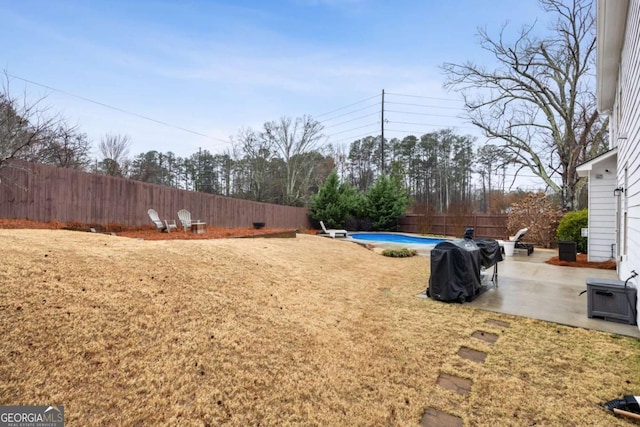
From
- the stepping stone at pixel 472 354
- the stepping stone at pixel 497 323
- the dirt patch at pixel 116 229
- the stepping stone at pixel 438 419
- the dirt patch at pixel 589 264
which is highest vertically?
the dirt patch at pixel 116 229

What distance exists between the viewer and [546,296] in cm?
470

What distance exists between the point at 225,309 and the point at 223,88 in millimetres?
12387

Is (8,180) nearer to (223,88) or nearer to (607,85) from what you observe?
(223,88)

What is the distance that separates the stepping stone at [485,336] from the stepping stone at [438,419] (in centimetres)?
146

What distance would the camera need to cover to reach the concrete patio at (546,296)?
3.62m

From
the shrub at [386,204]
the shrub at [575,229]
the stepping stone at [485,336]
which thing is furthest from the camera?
the shrub at [386,204]

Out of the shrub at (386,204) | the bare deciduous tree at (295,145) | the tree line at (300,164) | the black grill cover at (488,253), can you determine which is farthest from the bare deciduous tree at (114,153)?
the black grill cover at (488,253)

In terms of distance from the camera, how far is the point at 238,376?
2.22 metres

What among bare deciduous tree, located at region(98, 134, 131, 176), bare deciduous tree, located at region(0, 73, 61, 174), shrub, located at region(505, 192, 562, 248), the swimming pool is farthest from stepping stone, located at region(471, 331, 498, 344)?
bare deciduous tree, located at region(98, 134, 131, 176)

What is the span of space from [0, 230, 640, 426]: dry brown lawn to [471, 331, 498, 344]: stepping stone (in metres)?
0.07

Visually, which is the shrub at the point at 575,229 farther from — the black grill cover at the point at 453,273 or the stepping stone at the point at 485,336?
the stepping stone at the point at 485,336

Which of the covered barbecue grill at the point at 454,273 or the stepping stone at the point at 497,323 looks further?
the covered barbecue grill at the point at 454,273

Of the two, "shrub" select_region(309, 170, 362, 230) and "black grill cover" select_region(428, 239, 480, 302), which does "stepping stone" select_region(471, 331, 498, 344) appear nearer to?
"black grill cover" select_region(428, 239, 480, 302)

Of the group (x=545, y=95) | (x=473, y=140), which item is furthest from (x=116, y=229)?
(x=473, y=140)
